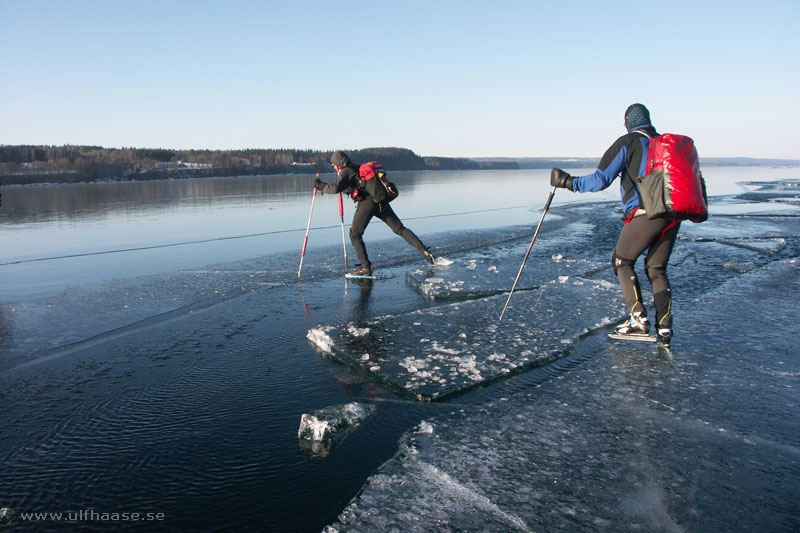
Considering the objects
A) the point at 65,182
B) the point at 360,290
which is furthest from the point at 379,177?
the point at 65,182

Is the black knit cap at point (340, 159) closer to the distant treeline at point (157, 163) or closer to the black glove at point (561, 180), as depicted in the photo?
the black glove at point (561, 180)

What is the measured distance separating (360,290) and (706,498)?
5193mm

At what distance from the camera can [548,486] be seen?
2.49m

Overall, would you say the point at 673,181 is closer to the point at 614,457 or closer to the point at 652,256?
the point at 652,256

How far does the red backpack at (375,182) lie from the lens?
791 cm

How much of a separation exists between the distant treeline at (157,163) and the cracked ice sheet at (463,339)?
280ft

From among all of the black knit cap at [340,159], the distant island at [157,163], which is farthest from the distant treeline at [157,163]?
the black knit cap at [340,159]

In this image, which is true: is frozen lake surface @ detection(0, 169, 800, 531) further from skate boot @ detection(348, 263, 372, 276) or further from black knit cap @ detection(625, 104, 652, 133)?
black knit cap @ detection(625, 104, 652, 133)

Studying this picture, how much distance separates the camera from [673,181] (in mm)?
4023

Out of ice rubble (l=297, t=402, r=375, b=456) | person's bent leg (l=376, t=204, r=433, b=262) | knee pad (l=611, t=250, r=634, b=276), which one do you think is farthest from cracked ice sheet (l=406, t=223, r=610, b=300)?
ice rubble (l=297, t=402, r=375, b=456)

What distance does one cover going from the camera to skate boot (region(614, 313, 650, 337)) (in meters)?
4.61

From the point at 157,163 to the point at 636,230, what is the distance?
427 feet

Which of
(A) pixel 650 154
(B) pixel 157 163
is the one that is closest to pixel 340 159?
(A) pixel 650 154

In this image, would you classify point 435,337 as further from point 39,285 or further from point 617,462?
point 39,285
